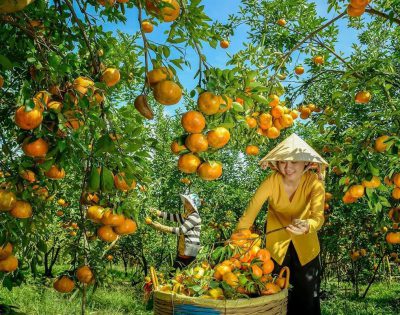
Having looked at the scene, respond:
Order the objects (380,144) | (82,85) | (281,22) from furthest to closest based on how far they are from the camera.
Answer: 1. (281,22)
2. (380,144)
3. (82,85)

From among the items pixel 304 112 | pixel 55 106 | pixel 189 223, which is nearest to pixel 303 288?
pixel 55 106

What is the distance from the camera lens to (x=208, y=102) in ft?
4.83

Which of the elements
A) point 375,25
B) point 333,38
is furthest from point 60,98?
point 375,25

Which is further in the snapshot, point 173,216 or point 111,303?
point 173,216

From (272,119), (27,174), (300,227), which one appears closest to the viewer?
(27,174)

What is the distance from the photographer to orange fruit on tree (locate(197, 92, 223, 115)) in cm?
147

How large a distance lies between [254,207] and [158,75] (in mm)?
1498

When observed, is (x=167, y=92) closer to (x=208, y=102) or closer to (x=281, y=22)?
(x=208, y=102)

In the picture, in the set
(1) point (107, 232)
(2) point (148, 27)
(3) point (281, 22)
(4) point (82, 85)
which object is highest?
(3) point (281, 22)

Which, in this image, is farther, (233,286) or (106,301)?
(106,301)

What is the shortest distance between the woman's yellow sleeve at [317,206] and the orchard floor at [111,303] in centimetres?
264

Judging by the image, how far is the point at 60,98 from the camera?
77.5 inches

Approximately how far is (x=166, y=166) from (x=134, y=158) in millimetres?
6147

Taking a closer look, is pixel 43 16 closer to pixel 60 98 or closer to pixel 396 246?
pixel 60 98
